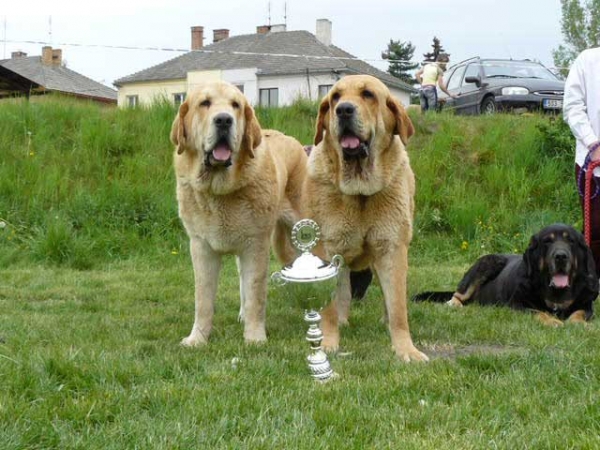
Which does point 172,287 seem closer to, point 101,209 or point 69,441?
point 101,209

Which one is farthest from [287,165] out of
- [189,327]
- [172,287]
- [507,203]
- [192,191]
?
[507,203]

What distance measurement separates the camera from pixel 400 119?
3.90 meters

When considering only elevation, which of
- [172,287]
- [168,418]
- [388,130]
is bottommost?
[172,287]

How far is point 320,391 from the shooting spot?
285cm

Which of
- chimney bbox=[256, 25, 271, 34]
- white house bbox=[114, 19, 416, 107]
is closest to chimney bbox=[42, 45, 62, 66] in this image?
white house bbox=[114, 19, 416, 107]

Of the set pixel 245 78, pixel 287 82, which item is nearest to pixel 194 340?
A: pixel 287 82

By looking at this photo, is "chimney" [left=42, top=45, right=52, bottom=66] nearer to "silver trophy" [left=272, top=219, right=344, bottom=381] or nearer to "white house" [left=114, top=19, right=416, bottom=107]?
"white house" [left=114, top=19, right=416, bottom=107]

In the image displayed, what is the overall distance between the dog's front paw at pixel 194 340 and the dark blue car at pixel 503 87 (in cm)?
906

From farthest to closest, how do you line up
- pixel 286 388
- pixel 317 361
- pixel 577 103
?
pixel 577 103 < pixel 317 361 < pixel 286 388

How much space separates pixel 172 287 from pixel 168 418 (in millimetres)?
3698

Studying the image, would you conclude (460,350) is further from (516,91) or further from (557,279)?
(516,91)

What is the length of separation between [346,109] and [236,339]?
1.49 m

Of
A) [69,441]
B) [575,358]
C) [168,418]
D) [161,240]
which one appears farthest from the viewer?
[161,240]

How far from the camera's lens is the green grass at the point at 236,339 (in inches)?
95.7
